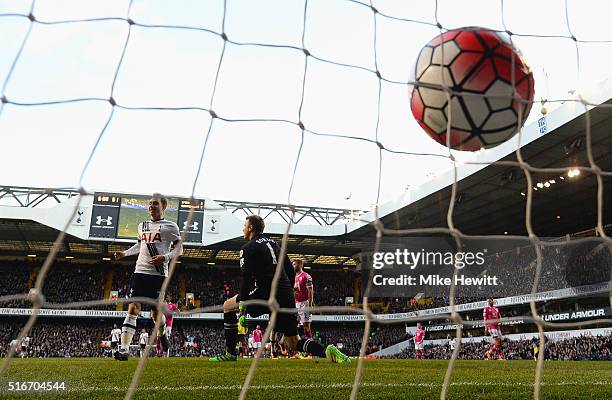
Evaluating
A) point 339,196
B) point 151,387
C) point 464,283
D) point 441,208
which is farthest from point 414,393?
point 464,283

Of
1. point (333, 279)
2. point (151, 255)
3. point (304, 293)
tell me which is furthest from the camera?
point (333, 279)

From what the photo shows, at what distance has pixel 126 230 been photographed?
21.2 meters

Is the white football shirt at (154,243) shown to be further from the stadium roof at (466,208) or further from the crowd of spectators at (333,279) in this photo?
the crowd of spectators at (333,279)

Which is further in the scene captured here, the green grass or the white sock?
the white sock

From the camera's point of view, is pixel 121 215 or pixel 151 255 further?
pixel 121 215

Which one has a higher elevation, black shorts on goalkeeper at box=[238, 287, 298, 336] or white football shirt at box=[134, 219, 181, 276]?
white football shirt at box=[134, 219, 181, 276]

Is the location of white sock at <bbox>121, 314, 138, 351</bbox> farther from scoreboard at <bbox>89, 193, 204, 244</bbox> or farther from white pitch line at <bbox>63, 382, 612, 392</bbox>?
scoreboard at <bbox>89, 193, 204, 244</bbox>

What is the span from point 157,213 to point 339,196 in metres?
3.30

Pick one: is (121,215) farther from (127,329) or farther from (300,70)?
(300,70)

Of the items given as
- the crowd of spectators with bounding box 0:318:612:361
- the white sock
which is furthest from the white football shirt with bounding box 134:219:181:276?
the crowd of spectators with bounding box 0:318:612:361

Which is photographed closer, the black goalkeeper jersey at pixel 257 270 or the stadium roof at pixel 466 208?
the black goalkeeper jersey at pixel 257 270

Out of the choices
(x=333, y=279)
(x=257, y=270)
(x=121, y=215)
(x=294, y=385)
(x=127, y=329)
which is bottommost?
(x=294, y=385)

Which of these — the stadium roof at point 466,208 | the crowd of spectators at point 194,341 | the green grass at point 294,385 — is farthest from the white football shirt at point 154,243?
the crowd of spectators at point 194,341

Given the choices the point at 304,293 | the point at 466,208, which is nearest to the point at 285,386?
the point at 304,293
